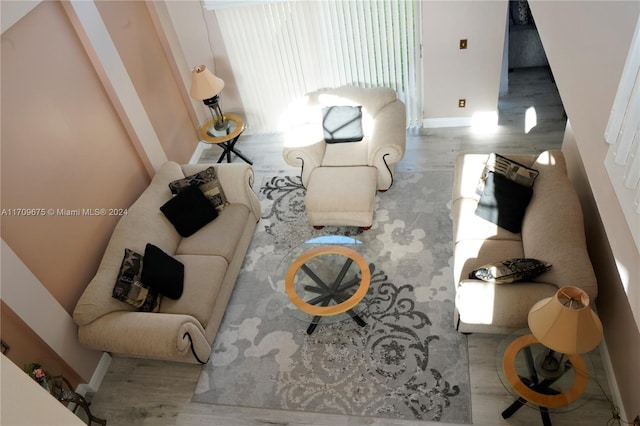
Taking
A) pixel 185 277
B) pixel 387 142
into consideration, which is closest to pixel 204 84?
pixel 387 142

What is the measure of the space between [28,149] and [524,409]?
13.1ft

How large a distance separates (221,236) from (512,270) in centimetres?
249

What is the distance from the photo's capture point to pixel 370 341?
12.9 feet

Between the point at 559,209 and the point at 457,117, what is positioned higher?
the point at 559,209

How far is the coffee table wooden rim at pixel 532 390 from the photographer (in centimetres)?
291

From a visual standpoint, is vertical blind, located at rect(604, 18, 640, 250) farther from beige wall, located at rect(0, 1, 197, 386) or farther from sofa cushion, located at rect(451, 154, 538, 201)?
beige wall, located at rect(0, 1, 197, 386)

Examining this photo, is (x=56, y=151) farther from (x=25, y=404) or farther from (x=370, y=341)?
(x=25, y=404)

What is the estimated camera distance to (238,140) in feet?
20.6

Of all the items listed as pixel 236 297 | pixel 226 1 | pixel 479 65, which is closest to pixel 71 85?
pixel 226 1

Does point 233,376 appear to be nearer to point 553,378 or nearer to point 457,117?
point 553,378

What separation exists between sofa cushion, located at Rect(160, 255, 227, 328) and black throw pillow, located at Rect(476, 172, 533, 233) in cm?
227

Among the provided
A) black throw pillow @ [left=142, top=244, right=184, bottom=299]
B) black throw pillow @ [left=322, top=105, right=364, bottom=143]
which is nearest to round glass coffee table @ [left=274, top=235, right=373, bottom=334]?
black throw pillow @ [left=142, top=244, right=184, bottom=299]

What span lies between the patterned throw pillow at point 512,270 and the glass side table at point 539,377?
377 mm

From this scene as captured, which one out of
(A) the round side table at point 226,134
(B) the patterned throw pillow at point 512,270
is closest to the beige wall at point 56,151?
(A) the round side table at point 226,134
